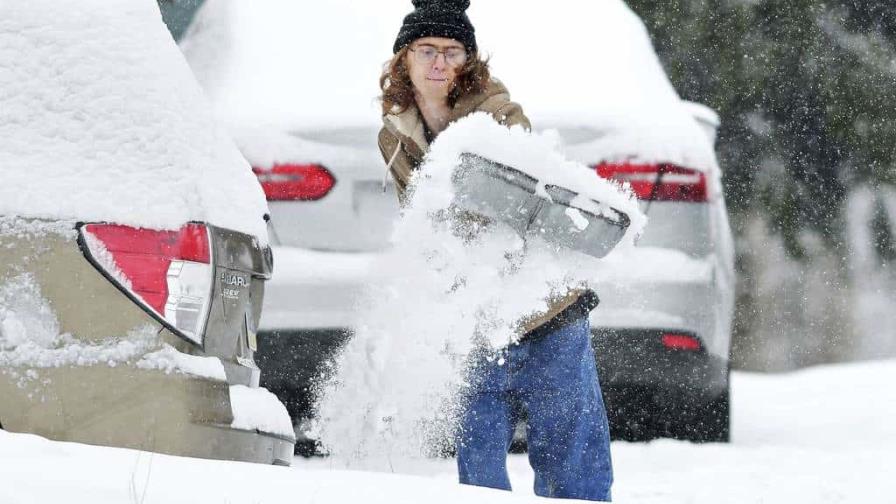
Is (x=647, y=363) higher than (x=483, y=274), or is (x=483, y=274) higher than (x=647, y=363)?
(x=483, y=274)

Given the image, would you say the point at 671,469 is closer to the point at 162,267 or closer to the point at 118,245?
the point at 162,267

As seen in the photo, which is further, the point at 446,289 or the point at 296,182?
the point at 296,182

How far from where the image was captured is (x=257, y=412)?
350cm

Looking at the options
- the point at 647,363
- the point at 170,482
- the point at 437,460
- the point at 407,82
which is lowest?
the point at 437,460

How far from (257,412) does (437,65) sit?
1.13m

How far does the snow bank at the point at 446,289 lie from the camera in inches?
149

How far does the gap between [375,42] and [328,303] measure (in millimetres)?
1269

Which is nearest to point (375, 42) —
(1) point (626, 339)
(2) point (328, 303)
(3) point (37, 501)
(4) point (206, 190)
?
(2) point (328, 303)

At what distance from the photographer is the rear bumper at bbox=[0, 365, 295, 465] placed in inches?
122

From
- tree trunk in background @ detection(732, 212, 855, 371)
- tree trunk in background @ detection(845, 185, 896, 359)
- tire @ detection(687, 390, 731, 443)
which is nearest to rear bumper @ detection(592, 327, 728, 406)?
tire @ detection(687, 390, 731, 443)

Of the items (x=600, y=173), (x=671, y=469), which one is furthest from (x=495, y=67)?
(x=671, y=469)

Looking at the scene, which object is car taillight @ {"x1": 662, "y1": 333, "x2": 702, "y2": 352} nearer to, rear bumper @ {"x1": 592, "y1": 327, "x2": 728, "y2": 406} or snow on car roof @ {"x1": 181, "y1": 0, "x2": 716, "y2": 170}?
rear bumper @ {"x1": 592, "y1": 327, "x2": 728, "y2": 406}

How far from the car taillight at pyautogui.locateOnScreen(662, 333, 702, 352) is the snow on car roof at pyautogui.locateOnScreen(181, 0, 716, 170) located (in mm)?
608

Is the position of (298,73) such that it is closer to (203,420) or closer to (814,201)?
(203,420)
